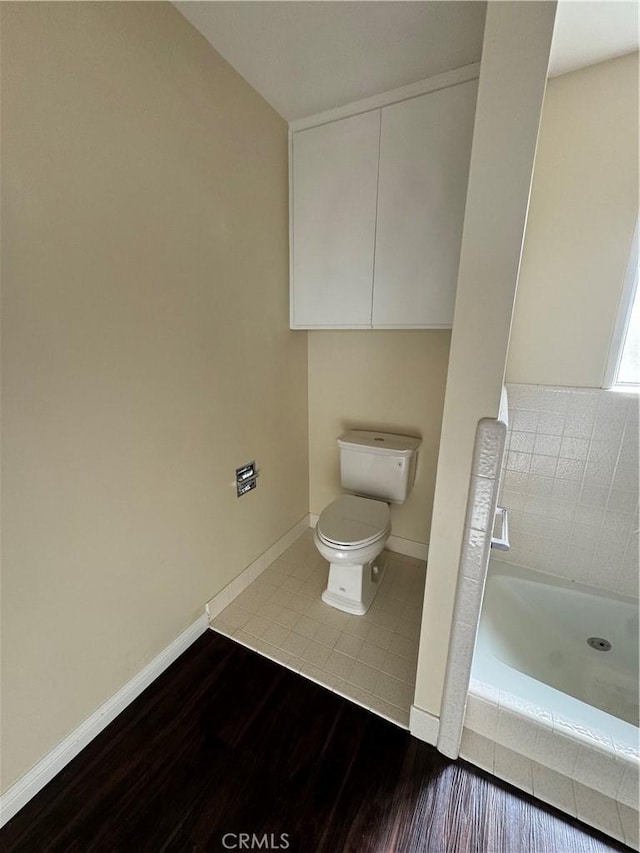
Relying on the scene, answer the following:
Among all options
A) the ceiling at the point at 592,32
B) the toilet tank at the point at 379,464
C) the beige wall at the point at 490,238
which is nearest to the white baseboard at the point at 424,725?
the beige wall at the point at 490,238

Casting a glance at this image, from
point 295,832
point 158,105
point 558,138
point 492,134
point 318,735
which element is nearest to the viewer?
point 492,134

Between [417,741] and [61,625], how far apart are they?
1.29 meters

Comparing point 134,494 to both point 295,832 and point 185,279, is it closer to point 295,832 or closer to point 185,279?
point 185,279

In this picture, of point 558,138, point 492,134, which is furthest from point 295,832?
point 558,138

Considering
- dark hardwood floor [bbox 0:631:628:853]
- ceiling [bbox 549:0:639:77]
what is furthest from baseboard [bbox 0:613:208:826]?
ceiling [bbox 549:0:639:77]

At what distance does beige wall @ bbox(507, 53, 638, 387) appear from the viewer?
1.34 meters

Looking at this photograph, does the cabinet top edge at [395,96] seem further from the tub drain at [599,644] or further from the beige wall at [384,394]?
the tub drain at [599,644]

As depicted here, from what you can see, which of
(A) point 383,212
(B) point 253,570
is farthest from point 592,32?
(B) point 253,570

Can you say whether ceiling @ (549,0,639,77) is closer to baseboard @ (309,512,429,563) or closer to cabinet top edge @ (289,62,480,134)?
cabinet top edge @ (289,62,480,134)

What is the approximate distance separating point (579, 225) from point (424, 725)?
2023 millimetres

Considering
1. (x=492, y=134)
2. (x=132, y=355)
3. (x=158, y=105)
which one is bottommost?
(x=132, y=355)

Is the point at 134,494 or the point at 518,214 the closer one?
the point at 518,214

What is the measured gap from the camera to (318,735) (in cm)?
129

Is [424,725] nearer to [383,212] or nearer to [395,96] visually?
[383,212]
